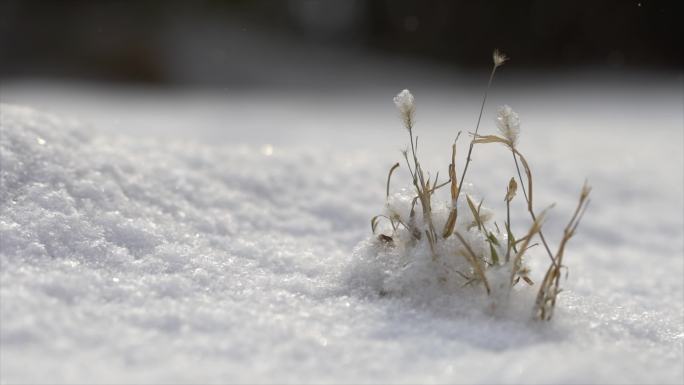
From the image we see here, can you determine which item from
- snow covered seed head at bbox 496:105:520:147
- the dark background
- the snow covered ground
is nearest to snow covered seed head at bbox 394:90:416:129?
snow covered seed head at bbox 496:105:520:147

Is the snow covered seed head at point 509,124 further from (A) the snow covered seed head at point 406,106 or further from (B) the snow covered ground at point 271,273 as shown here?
(B) the snow covered ground at point 271,273

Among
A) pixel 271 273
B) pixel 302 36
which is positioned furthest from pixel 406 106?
pixel 302 36

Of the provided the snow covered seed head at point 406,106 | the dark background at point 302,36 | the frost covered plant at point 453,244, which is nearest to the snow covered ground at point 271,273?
the frost covered plant at point 453,244

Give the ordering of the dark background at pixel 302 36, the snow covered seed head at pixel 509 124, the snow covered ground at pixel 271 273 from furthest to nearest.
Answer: the dark background at pixel 302 36 → the snow covered seed head at pixel 509 124 → the snow covered ground at pixel 271 273

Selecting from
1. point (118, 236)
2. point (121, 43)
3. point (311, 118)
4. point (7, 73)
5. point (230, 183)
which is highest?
point (121, 43)

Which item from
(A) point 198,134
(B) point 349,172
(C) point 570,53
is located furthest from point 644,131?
(C) point 570,53

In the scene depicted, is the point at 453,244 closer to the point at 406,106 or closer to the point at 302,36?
the point at 406,106

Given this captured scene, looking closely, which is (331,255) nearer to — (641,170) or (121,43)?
(641,170)
